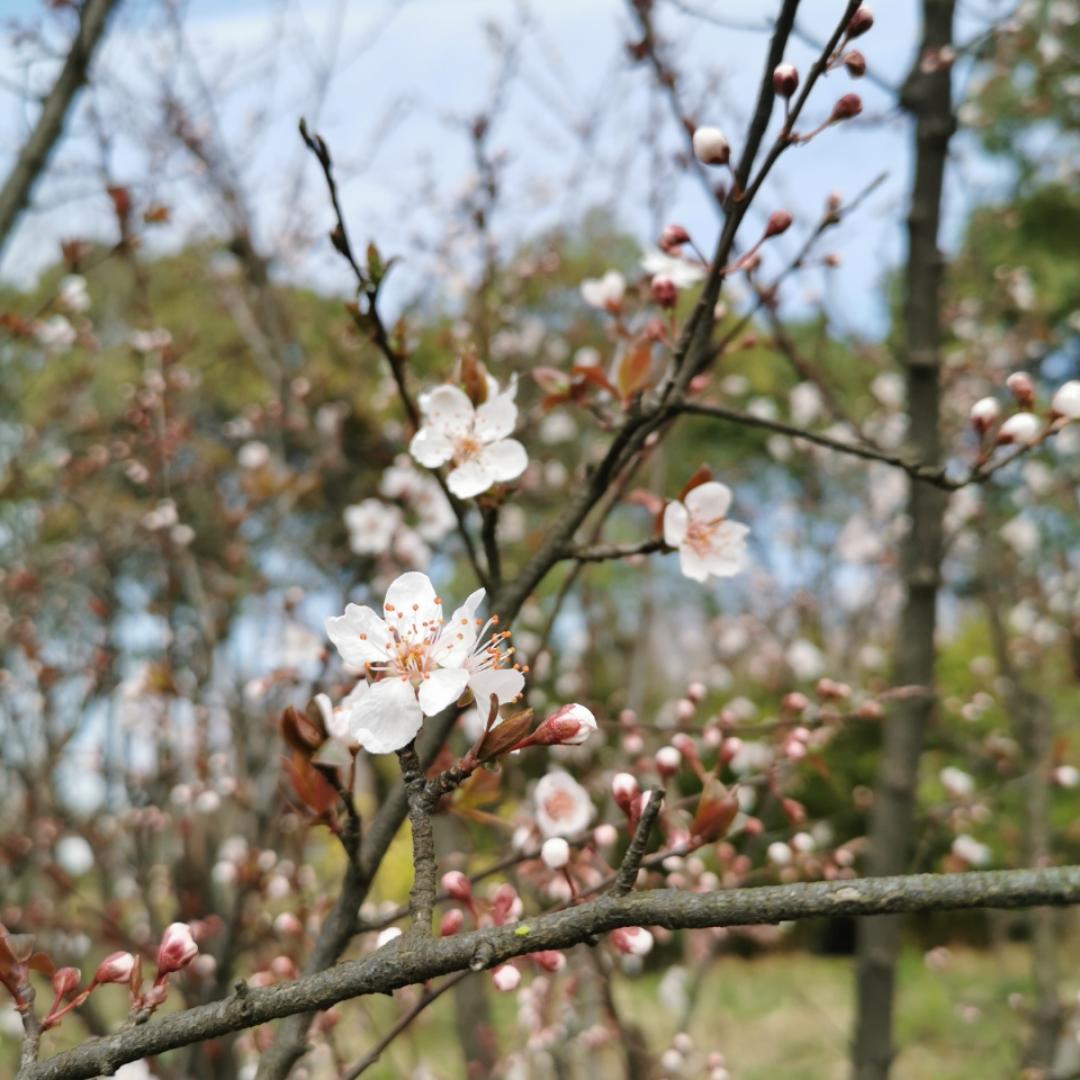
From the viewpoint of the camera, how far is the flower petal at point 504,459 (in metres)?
1.16

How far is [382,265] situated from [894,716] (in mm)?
1602

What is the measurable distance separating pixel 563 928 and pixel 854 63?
94cm

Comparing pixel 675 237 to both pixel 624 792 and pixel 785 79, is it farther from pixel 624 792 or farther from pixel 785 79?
pixel 624 792

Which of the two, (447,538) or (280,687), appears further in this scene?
(447,538)

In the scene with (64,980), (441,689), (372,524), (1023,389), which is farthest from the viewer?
(372,524)

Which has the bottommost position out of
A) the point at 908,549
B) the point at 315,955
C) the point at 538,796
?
the point at 315,955

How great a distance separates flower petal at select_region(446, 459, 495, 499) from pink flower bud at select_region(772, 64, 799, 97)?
53 centimetres

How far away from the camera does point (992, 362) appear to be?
507cm

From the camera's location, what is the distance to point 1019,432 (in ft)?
3.87


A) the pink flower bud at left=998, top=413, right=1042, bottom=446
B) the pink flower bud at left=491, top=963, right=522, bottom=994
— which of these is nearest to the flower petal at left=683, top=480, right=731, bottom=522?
the pink flower bud at left=998, top=413, right=1042, bottom=446

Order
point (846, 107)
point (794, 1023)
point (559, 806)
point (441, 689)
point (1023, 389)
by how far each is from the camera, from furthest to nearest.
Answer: point (794, 1023) < point (559, 806) < point (1023, 389) < point (846, 107) < point (441, 689)

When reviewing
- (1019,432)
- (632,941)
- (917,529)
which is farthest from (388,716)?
(917,529)

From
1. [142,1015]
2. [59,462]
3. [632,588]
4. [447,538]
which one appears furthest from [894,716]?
[632,588]

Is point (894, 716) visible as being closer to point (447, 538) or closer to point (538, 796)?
point (538, 796)
